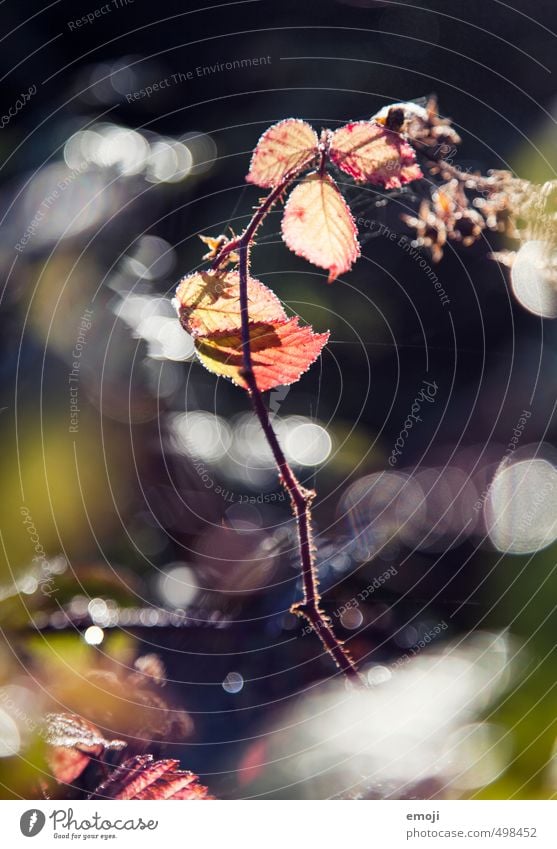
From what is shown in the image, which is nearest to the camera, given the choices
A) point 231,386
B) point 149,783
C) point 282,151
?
point 282,151

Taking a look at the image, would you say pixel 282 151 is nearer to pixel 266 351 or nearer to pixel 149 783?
pixel 266 351

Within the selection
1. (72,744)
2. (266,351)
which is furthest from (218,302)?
(72,744)

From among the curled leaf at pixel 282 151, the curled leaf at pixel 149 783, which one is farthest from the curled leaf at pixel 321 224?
the curled leaf at pixel 149 783

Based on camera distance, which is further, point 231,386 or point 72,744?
point 231,386

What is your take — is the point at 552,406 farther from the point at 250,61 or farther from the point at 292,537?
the point at 250,61

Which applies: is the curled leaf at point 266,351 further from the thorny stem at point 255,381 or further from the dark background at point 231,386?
the dark background at point 231,386
